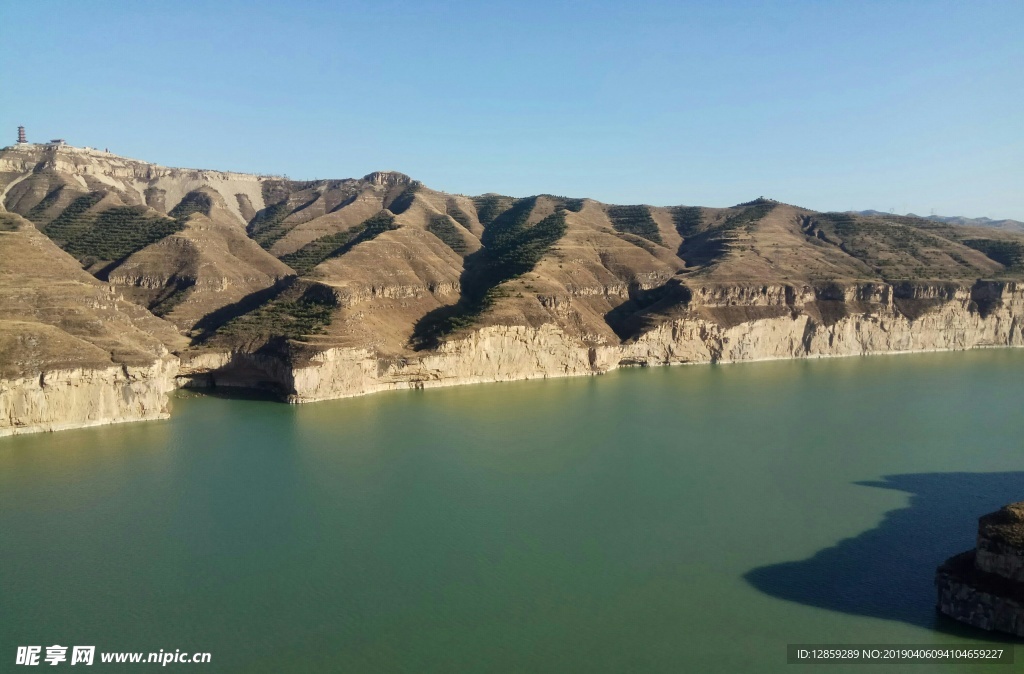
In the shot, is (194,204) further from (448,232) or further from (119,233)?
(448,232)

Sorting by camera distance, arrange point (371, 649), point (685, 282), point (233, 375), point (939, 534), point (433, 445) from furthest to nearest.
Answer: 1. point (685, 282)
2. point (233, 375)
3. point (433, 445)
4. point (939, 534)
5. point (371, 649)

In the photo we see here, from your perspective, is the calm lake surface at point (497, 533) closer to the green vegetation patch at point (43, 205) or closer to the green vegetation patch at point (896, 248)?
the green vegetation patch at point (896, 248)

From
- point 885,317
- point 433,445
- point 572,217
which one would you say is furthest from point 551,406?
point 572,217

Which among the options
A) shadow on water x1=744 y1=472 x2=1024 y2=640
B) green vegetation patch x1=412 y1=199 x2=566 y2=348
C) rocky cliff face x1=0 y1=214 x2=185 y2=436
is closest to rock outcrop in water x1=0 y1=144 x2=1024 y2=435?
rocky cliff face x1=0 y1=214 x2=185 y2=436

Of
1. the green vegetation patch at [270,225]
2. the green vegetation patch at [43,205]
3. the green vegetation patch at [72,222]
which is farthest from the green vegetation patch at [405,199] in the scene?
the green vegetation patch at [43,205]

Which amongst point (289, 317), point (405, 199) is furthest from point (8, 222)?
point (405, 199)

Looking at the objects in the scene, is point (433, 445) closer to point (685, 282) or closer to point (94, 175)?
point (685, 282)
